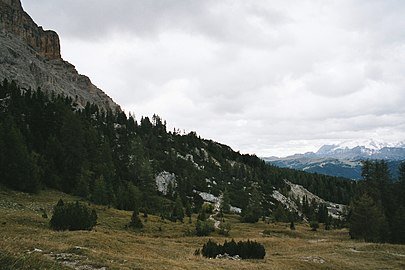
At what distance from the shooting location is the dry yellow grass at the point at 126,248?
21.5 metres

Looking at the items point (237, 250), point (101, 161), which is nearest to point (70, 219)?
point (237, 250)

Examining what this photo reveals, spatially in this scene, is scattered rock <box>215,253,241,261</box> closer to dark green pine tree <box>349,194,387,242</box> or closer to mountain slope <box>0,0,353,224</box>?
mountain slope <box>0,0,353,224</box>

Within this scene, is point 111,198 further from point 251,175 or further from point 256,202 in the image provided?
point 251,175

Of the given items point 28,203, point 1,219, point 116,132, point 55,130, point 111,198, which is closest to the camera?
point 1,219

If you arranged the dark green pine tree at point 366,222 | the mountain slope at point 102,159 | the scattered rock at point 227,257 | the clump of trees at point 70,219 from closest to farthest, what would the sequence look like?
Result: the scattered rock at point 227,257
the clump of trees at point 70,219
the dark green pine tree at point 366,222
the mountain slope at point 102,159

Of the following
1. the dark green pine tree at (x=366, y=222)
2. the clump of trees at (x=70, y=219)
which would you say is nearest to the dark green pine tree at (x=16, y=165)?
the clump of trees at (x=70, y=219)

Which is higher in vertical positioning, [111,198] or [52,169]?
[52,169]

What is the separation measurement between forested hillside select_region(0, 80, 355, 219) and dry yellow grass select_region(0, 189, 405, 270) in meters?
6.99

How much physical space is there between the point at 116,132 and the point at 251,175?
77305 mm

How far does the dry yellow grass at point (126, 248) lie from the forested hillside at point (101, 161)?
6.99m

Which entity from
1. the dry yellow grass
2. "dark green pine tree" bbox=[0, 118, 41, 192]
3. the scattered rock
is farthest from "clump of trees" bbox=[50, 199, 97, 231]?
"dark green pine tree" bbox=[0, 118, 41, 192]

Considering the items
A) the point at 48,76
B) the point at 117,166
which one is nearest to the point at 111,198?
the point at 117,166

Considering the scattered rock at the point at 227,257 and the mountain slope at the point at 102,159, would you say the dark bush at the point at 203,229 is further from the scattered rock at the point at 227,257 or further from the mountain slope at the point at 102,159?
the scattered rock at the point at 227,257

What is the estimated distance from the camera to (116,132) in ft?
462
